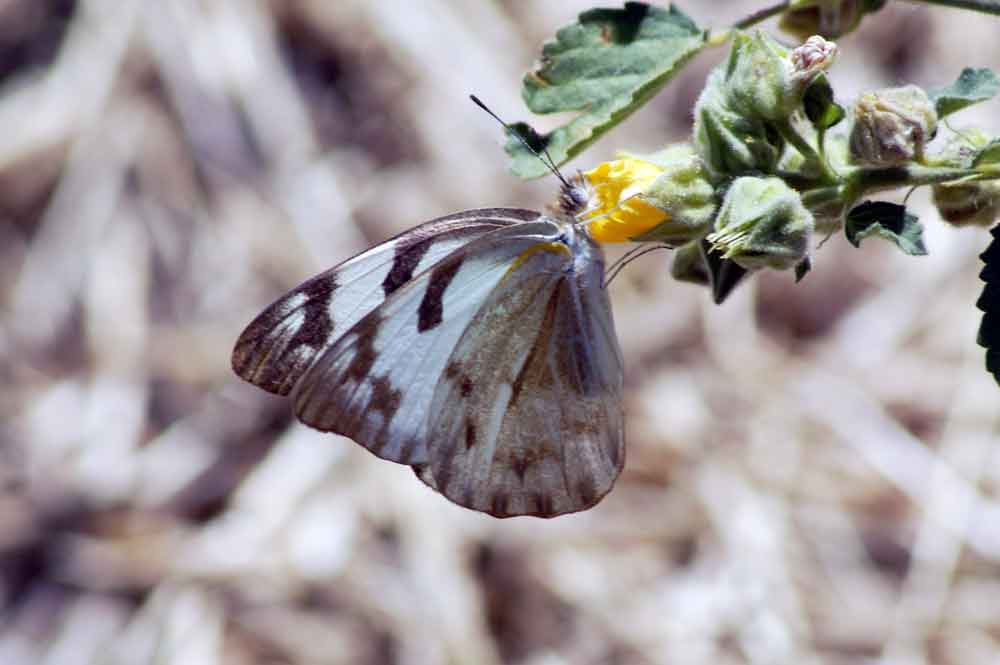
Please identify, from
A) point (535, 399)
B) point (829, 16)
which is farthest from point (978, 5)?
point (535, 399)

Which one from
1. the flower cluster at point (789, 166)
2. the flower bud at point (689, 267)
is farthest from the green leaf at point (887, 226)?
the flower bud at point (689, 267)

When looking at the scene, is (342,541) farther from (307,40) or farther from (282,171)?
(307,40)

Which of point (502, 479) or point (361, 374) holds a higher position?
point (361, 374)

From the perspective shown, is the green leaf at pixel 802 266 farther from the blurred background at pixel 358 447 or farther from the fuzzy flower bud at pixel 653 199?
the blurred background at pixel 358 447

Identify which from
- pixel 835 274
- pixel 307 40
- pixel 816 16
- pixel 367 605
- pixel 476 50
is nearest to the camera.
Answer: pixel 816 16

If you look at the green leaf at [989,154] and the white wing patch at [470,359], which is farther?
the white wing patch at [470,359]

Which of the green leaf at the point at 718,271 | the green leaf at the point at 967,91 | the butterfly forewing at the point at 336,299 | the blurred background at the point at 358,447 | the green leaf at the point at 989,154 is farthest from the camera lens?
the blurred background at the point at 358,447

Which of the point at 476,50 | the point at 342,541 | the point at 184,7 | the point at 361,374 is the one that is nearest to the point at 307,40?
the point at 184,7
